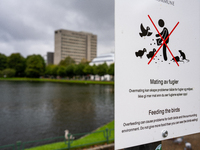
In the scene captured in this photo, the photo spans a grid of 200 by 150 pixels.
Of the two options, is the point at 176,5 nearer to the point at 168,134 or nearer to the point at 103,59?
the point at 168,134

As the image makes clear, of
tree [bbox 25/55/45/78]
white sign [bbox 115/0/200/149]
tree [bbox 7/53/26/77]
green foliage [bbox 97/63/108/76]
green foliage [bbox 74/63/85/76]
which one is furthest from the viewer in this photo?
green foliage [bbox 97/63/108/76]

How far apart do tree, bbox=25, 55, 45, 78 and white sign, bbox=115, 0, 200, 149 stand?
18.1 meters

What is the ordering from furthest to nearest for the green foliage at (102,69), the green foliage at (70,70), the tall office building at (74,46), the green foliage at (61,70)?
the green foliage at (102,69), the green foliage at (70,70), the green foliage at (61,70), the tall office building at (74,46)

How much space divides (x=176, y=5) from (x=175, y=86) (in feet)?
1.81

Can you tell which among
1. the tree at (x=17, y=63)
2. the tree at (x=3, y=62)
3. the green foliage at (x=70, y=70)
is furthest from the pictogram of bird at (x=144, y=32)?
the green foliage at (x=70, y=70)

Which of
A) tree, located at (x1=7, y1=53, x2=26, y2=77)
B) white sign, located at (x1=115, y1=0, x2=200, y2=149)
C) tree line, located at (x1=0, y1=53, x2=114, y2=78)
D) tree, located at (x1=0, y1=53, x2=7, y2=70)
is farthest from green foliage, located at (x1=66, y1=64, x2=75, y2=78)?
white sign, located at (x1=115, y1=0, x2=200, y2=149)

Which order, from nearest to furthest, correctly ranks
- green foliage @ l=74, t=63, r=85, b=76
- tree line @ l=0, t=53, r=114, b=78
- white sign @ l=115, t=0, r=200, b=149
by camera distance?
white sign @ l=115, t=0, r=200, b=149
tree line @ l=0, t=53, r=114, b=78
green foliage @ l=74, t=63, r=85, b=76

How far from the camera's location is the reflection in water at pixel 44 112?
1938cm

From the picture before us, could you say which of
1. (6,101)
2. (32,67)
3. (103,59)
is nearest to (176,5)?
(32,67)

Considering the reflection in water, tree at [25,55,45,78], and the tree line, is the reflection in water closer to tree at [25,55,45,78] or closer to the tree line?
tree at [25,55,45,78]

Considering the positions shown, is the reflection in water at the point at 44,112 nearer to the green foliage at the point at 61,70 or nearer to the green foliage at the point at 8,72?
the green foliage at the point at 8,72

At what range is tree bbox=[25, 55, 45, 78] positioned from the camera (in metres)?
18.0

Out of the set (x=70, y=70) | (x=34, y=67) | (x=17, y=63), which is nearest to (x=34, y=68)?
(x=34, y=67)

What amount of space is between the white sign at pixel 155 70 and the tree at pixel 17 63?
15.8m
